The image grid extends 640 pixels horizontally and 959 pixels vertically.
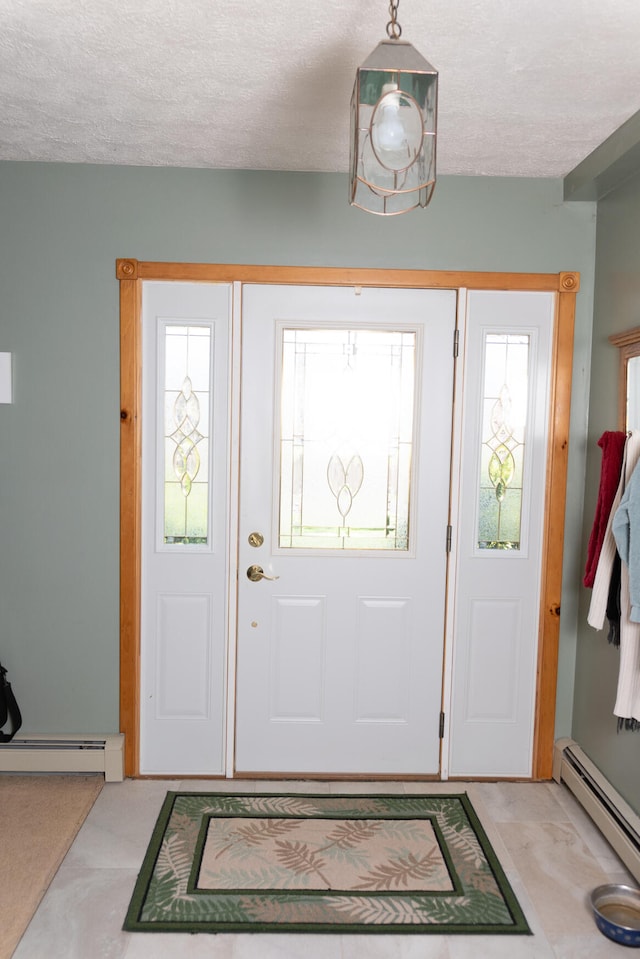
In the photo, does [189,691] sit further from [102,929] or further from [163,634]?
[102,929]

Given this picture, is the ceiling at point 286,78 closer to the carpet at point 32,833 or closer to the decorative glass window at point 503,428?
the decorative glass window at point 503,428

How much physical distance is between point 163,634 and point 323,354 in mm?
1335

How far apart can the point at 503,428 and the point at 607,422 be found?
1.31 ft

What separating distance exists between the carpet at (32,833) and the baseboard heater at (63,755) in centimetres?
6

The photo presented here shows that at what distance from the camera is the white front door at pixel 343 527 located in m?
2.96

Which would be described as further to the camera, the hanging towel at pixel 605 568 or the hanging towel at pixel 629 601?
the hanging towel at pixel 605 568

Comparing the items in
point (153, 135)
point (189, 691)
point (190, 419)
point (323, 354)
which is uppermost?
point (153, 135)

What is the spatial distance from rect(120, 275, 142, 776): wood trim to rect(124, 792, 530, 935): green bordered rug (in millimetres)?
371

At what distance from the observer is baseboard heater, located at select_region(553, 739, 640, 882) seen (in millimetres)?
2445

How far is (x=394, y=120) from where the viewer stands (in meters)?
1.52

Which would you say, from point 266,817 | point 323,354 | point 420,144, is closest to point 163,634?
point 266,817

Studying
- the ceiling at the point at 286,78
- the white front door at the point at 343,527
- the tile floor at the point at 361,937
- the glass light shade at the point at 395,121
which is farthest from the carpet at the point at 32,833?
the ceiling at the point at 286,78

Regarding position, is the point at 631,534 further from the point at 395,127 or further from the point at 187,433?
the point at 187,433

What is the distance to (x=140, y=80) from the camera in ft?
7.17
